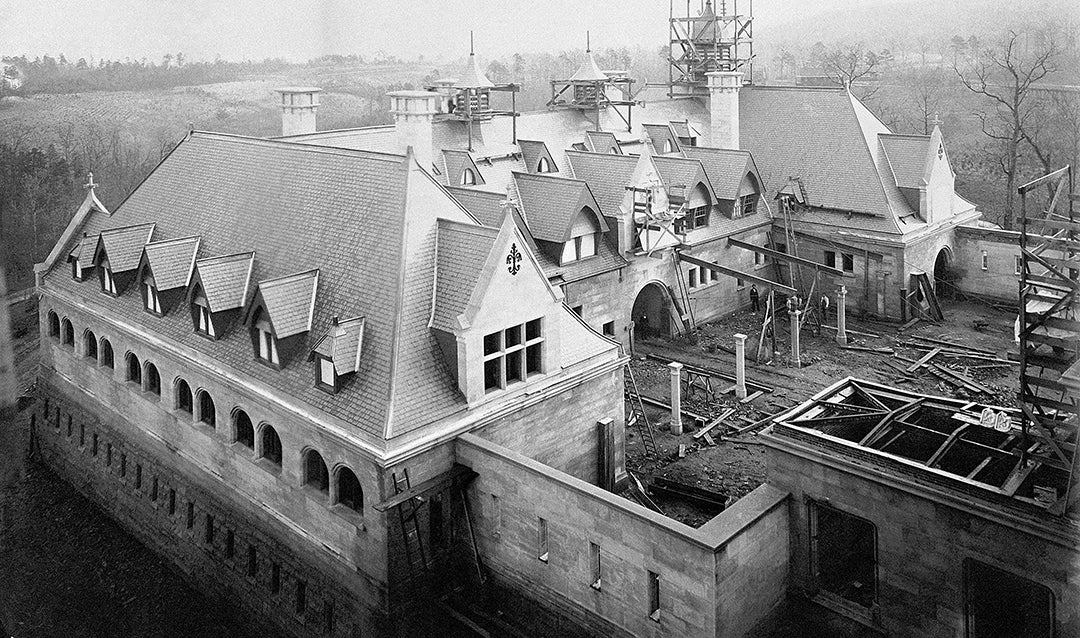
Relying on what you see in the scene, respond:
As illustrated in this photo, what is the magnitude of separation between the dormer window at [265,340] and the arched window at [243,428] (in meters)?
2.09

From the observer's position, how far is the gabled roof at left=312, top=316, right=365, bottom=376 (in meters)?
21.8

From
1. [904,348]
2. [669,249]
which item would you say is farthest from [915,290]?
[669,249]

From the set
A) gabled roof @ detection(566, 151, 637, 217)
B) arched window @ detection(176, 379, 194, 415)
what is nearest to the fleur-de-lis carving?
arched window @ detection(176, 379, 194, 415)

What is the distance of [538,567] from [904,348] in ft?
83.7

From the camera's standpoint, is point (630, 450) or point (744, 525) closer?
point (744, 525)

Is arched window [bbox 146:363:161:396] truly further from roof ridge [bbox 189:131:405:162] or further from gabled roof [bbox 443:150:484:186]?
gabled roof [bbox 443:150:484:186]

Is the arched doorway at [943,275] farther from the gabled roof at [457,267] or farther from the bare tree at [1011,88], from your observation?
the gabled roof at [457,267]

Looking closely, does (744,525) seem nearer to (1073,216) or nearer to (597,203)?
(1073,216)

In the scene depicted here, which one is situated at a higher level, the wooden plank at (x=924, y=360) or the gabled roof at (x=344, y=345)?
the gabled roof at (x=344, y=345)

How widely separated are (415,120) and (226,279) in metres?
10.2

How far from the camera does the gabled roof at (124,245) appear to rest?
30.5 metres

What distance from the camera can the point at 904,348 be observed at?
40219mm

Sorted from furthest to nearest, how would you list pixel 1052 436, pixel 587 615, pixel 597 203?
pixel 597 203
pixel 587 615
pixel 1052 436

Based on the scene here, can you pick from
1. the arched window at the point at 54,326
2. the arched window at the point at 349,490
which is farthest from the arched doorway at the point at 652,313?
the arched window at the point at 54,326
